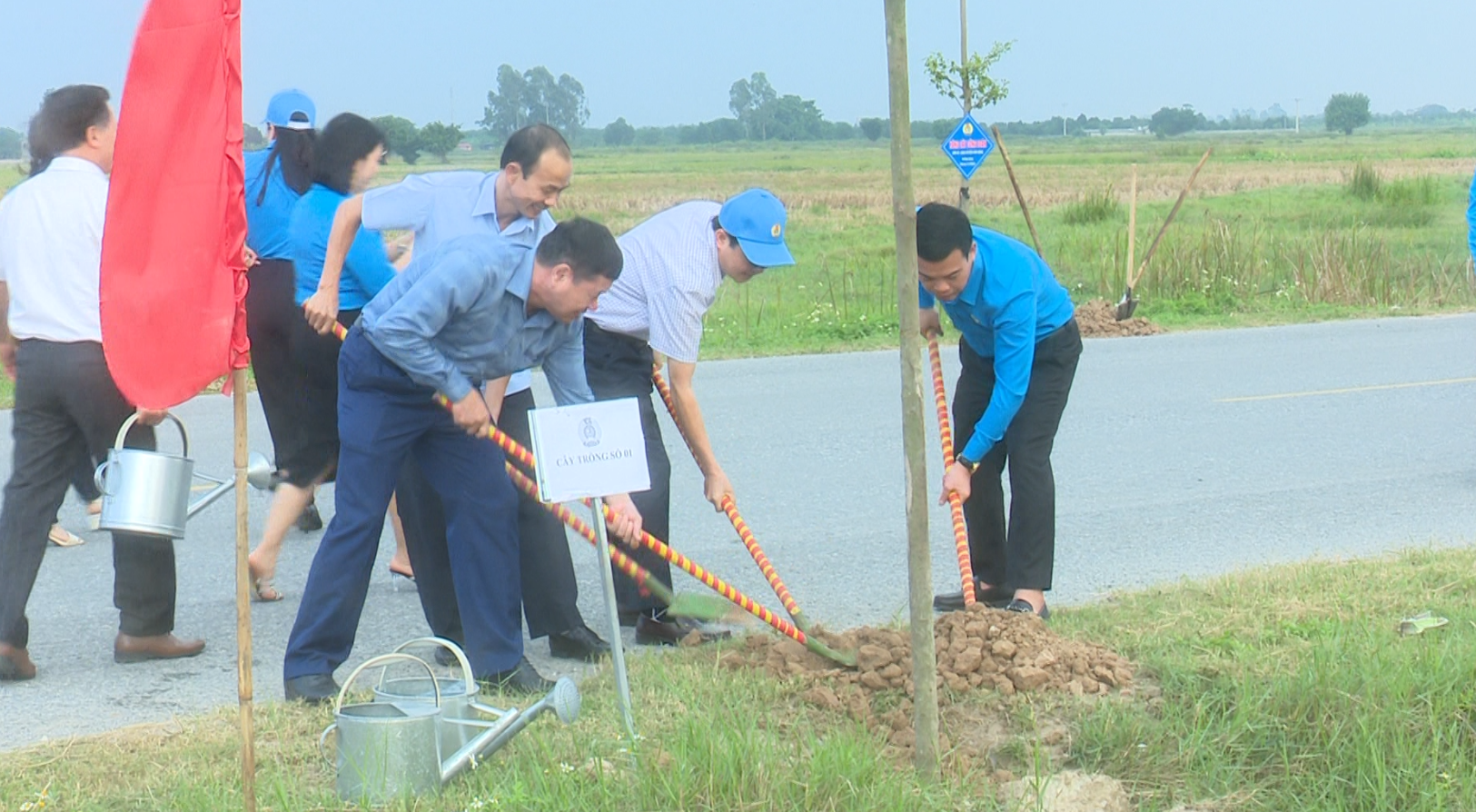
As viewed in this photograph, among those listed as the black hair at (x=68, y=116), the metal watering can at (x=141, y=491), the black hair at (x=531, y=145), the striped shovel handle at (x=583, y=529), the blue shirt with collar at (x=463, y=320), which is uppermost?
the black hair at (x=68, y=116)

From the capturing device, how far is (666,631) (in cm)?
530

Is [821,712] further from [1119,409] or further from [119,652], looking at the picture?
[1119,409]

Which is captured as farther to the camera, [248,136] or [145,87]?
[248,136]

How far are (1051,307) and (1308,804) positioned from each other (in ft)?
6.89

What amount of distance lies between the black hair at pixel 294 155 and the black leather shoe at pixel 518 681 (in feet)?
7.29

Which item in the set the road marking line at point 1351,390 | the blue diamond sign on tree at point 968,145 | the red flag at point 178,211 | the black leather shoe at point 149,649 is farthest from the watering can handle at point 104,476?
the blue diamond sign on tree at point 968,145

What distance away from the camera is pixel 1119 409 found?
32.9 feet

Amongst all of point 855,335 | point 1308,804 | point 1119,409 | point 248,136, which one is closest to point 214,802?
point 1308,804

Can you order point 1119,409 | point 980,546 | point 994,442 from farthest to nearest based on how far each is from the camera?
point 1119,409, point 980,546, point 994,442

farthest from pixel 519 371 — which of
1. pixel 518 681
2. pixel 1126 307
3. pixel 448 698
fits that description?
pixel 1126 307

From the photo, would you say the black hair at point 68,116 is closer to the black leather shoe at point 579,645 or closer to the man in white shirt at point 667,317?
the man in white shirt at point 667,317

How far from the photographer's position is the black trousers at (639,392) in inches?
213

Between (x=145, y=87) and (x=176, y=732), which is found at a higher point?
(x=145, y=87)

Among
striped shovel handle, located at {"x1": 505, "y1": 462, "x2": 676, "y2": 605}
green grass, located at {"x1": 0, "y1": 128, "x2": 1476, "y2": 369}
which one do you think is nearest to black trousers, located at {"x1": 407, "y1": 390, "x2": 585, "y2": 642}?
striped shovel handle, located at {"x1": 505, "y1": 462, "x2": 676, "y2": 605}
